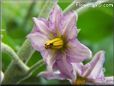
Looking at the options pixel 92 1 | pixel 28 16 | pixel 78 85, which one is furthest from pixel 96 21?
pixel 92 1

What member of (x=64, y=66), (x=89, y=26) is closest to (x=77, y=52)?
(x=64, y=66)

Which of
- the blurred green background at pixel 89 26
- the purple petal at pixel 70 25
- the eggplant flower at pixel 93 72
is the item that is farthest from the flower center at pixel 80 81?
the blurred green background at pixel 89 26

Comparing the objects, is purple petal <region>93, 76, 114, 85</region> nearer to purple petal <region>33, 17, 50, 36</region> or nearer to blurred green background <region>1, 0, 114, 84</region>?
purple petal <region>33, 17, 50, 36</region>

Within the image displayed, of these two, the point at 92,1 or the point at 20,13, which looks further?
the point at 20,13

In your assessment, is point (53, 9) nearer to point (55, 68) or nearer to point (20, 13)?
point (55, 68)

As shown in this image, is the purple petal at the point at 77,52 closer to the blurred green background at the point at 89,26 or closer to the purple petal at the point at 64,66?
the purple petal at the point at 64,66

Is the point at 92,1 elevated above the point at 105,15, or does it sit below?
above

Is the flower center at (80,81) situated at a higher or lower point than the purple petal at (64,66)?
lower
